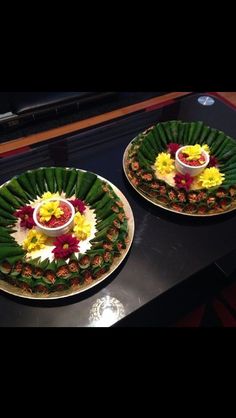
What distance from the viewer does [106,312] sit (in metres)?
0.97

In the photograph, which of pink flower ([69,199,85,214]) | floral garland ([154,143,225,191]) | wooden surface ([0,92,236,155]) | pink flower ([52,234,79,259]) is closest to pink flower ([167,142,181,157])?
floral garland ([154,143,225,191])

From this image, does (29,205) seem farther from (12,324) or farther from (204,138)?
(204,138)

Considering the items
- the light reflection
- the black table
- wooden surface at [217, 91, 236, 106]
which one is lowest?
the light reflection

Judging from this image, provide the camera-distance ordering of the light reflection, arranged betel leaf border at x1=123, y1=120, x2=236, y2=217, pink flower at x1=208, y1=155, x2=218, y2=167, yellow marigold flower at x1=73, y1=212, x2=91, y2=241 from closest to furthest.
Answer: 1. the light reflection
2. yellow marigold flower at x1=73, y1=212, x2=91, y2=241
3. arranged betel leaf border at x1=123, y1=120, x2=236, y2=217
4. pink flower at x1=208, y1=155, x2=218, y2=167

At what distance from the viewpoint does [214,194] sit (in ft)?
3.86

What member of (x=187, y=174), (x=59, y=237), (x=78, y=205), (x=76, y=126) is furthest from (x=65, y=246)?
(x=76, y=126)

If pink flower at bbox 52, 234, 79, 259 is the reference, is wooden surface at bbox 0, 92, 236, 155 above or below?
above

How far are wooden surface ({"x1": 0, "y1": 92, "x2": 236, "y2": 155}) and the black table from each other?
0.48m

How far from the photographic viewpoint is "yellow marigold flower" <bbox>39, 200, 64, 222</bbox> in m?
1.04

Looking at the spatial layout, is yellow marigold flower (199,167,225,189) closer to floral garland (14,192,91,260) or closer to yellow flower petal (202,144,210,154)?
yellow flower petal (202,144,210,154)

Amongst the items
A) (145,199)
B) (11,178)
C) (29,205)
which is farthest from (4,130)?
(145,199)

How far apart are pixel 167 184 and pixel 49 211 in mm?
433

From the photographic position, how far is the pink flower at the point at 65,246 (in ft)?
3.30

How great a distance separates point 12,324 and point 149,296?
41 cm
